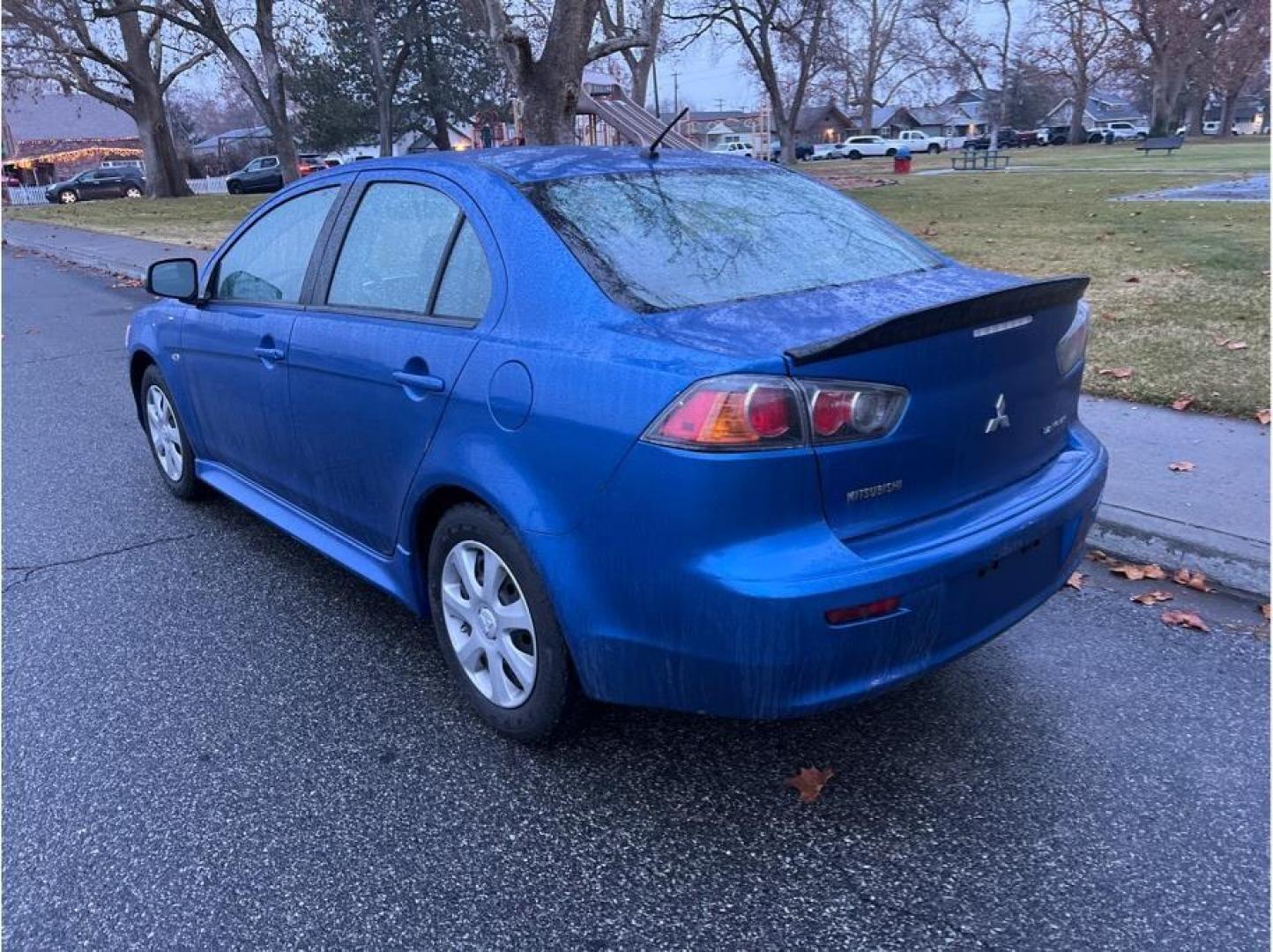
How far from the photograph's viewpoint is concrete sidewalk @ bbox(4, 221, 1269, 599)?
13.1 feet

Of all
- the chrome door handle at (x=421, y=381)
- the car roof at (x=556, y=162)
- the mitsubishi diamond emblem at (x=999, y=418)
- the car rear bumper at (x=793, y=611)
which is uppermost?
the car roof at (x=556, y=162)

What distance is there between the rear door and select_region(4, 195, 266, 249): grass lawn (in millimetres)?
16197

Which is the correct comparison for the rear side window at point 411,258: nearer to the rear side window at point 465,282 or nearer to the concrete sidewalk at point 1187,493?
the rear side window at point 465,282

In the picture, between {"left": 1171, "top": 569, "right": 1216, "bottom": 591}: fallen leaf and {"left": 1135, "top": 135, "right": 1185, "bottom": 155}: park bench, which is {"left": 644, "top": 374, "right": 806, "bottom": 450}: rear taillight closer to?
{"left": 1171, "top": 569, "right": 1216, "bottom": 591}: fallen leaf

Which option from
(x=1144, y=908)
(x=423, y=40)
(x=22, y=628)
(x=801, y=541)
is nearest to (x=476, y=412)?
(x=801, y=541)

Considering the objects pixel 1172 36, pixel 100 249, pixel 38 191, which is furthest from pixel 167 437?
pixel 1172 36

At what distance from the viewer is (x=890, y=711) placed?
310cm

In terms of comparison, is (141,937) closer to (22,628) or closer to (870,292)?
(22,628)

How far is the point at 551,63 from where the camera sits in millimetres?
12852

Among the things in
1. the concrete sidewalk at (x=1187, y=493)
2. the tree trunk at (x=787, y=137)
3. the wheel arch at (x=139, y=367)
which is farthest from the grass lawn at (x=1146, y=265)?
the tree trunk at (x=787, y=137)

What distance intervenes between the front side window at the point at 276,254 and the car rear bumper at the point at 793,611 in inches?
73.1

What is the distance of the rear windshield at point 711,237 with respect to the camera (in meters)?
2.78

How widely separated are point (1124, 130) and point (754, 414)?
88958 mm

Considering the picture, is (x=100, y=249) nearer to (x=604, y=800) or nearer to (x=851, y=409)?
(x=604, y=800)
